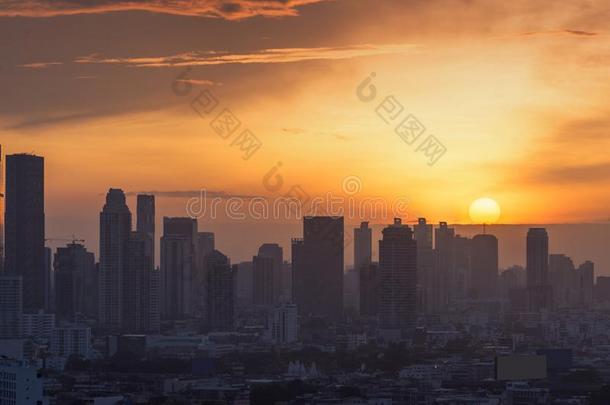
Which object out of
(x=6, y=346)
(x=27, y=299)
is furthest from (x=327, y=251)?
(x=6, y=346)

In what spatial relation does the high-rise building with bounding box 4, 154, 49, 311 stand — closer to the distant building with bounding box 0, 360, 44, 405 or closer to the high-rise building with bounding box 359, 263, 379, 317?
the high-rise building with bounding box 359, 263, 379, 317

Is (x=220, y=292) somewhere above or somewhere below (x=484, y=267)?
below

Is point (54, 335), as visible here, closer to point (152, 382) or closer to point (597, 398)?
point (152, 382)

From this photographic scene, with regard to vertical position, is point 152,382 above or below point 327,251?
below

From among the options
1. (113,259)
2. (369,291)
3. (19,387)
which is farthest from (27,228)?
(19,387)

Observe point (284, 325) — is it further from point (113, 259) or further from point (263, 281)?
point (263, 281)

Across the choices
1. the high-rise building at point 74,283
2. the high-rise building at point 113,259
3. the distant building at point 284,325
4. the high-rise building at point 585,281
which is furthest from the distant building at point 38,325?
the high-rise building at point 585,281

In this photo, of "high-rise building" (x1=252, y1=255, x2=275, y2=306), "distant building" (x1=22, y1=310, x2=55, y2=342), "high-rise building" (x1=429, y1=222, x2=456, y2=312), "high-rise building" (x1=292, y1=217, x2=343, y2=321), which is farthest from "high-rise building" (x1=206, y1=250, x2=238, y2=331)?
"high-rise building" (x1=429, y1=222, x2=456, y2=312)
